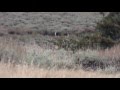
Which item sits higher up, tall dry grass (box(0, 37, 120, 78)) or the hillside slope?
the hillside slope

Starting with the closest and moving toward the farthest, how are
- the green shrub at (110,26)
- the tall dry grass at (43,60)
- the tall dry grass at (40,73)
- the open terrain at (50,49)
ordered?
1. the tall dry grass at (40,73)
2. the tall dry grass at (43,60)
3. the open terrain at (50,49)
4. the green shrub at (110,26)

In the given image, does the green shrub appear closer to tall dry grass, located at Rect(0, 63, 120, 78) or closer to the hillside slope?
the hillside slope

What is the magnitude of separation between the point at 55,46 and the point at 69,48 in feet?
0.89

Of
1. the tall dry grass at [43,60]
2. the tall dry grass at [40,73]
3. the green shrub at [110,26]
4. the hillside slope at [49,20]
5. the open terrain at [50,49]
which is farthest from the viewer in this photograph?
the green shrub at [110,26]

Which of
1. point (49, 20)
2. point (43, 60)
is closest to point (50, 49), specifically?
point (43, 60)

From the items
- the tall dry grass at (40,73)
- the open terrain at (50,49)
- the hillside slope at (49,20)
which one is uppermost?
the hillside slope at (49,20)

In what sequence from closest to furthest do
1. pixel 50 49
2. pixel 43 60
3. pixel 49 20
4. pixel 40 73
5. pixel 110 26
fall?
1. pixel 40 73
2. pixel 43 60
3. pixel 50 49
4. pixel 49 20
5. pixel 110 26

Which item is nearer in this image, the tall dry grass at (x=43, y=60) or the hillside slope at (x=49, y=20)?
the tall dry grass at (x=43, y=60)

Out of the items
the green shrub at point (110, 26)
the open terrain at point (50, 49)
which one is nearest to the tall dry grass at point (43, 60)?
the open terrain at point (50, 49)

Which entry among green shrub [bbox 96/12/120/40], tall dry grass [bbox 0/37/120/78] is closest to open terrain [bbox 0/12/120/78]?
tall dry grass [bbox 0/37/120/78]

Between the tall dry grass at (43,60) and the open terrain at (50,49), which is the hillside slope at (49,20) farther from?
the tall dry grass at (43,60)

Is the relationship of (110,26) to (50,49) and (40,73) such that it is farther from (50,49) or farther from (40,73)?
(40,73)
